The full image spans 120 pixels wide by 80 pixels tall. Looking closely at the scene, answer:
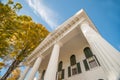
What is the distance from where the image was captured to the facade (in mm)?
5591

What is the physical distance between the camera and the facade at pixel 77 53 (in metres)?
5.59

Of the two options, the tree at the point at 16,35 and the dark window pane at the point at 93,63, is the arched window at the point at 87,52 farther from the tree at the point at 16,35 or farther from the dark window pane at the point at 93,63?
the tree at the point at 16,35

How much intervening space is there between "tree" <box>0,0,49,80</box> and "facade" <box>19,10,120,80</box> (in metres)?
1.55

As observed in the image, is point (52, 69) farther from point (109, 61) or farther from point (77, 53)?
point (77, 53)

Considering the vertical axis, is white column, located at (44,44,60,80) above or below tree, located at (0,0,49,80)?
below

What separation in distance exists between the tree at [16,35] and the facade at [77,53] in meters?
1.55

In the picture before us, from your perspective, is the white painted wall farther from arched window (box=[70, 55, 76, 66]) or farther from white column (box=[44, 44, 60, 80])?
white column (box=[44, 44, 60, 80])

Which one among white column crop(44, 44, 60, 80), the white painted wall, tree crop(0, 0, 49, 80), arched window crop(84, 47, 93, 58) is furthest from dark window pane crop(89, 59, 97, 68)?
tree crop(0, 0, 49, 80)

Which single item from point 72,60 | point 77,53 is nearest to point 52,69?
point 72,60

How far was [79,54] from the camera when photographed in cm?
1361

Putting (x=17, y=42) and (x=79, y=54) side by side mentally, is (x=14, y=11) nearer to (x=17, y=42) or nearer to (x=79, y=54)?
(x=17, y=42)

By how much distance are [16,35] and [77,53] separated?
8210 mm

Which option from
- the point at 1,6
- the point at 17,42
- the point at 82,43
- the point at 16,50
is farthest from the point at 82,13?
the point at 16,50

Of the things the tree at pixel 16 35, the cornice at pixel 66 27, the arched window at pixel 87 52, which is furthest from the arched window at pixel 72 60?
the tree at pixel 16 35
